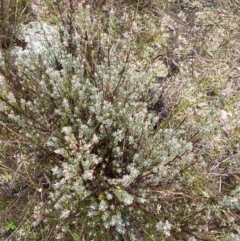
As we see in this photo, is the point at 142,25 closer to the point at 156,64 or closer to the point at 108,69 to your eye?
the point at 156,64

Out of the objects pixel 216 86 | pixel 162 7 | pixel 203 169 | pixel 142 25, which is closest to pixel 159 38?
pixel 142 25

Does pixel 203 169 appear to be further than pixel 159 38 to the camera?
No

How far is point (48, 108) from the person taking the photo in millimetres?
2244

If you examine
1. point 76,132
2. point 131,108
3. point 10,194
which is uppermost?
point 131,108

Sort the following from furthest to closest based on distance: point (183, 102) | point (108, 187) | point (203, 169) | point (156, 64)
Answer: point (156, 64), point (183, 102), point (203, 169), point (108, 187)

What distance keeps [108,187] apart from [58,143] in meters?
0.36

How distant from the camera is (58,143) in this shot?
6.93 feet

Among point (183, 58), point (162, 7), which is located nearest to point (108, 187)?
point (183, 58)

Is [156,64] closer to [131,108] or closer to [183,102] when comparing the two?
[183,102]

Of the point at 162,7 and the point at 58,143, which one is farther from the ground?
the point at 162,7

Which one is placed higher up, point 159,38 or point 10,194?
point 159,38

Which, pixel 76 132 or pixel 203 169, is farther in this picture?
pixel 203 169

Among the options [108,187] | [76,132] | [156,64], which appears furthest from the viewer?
[156,64]

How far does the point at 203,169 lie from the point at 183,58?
1.03 m
